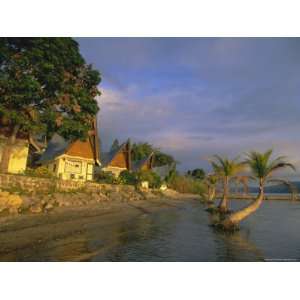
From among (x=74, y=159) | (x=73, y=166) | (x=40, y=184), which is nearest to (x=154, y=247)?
(x=40, y=184)

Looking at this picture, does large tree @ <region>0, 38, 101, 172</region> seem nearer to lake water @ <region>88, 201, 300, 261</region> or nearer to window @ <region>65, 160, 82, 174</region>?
window @ <region>65, 160, 82, 174</region>

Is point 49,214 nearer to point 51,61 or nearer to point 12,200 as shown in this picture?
point 12,200

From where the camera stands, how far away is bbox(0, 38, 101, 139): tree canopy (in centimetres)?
1670

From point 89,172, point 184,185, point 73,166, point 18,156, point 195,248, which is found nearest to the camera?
point 195,248

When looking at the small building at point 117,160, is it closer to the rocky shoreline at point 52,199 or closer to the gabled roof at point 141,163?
the gabled roof at point 141,163

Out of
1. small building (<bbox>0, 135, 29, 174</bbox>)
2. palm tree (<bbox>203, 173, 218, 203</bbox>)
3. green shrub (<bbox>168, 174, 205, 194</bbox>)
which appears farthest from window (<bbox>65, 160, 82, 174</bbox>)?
green shrub (<bbox>168, 174, 205, 194</bbox>)

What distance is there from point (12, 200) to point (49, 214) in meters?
2.35

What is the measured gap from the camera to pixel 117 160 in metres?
39.8

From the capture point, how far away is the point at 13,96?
1672 centimetres

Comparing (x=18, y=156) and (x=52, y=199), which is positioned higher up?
(x=18, y=156)

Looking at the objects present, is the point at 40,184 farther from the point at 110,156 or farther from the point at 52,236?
the point at 110,156

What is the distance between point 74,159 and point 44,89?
12.1 m

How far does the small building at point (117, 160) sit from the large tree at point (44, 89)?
16.2m
